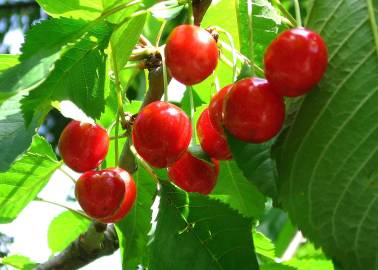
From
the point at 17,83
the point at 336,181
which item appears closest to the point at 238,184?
the point at 336,181

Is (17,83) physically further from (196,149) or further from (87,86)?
(196,149)

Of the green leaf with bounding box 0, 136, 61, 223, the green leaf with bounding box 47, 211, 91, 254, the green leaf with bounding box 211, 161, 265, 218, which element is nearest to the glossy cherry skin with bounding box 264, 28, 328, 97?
the green leaf with bounding box 211, 161, 265, 218

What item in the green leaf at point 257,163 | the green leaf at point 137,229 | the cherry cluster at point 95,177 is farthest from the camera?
the green leaf at point 137,229

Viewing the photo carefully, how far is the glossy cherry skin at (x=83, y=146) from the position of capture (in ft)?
5.00

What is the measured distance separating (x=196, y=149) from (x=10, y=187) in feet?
2.34

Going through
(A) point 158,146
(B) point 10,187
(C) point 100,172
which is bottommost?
(B) point 10,187

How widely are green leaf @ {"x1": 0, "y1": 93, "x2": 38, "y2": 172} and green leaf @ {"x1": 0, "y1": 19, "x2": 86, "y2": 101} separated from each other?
0.12m

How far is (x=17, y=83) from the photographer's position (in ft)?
A: 3.88

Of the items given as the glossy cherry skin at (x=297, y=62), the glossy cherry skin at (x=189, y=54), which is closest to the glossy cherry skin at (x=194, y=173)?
the glossy cherry skin at (x=189, y=54)

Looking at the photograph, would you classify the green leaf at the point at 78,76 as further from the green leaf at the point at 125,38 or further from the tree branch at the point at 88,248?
the tree branch at the point at 88,248

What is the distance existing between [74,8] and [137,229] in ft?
1.92

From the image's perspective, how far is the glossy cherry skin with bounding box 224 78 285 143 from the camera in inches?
45.1

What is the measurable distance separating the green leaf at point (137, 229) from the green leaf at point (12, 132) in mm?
423

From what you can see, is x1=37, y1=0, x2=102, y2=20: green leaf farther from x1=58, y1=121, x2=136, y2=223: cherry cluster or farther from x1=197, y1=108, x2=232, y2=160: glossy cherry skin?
x1=197, y1=108, x2=232, y2=160: glossy cherry skin
